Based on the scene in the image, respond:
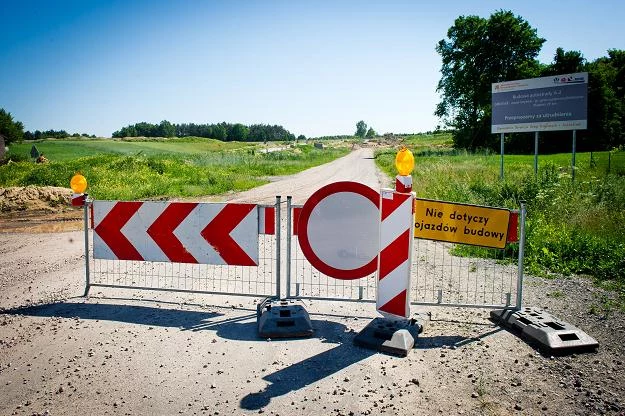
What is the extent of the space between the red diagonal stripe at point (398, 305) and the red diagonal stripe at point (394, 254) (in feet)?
0.96

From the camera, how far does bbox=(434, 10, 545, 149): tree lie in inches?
1896

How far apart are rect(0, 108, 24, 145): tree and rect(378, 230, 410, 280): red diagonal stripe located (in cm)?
9564

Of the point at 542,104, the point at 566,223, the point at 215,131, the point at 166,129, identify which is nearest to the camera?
the point at 566,223

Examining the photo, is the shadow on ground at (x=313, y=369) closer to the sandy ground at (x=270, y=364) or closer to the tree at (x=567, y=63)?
the sandy ground at (x=270, y=364)

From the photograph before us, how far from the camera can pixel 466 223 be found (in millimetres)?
5340

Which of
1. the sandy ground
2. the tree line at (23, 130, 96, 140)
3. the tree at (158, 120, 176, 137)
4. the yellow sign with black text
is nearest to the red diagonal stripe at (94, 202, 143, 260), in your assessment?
the sandy ground

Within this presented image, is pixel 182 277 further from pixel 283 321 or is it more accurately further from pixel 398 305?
pixel 398 305

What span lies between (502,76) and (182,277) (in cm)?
5166

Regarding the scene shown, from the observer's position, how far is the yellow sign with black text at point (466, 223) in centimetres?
532

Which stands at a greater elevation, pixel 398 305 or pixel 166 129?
pixel 166 129

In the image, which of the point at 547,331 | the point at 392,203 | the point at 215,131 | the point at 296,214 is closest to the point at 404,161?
the point at 392,203

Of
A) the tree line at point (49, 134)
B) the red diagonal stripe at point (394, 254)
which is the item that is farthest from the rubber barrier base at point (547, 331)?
the tree line at point (49, 134)

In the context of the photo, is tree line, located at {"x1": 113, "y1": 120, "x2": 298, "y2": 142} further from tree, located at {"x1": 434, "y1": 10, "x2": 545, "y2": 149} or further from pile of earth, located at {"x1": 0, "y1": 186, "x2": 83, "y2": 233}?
pile of earth, located at {"x1": 0, "y1": 186, "x2": 83, "y2": 233}

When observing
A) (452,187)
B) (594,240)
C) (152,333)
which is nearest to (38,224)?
(152,333)
